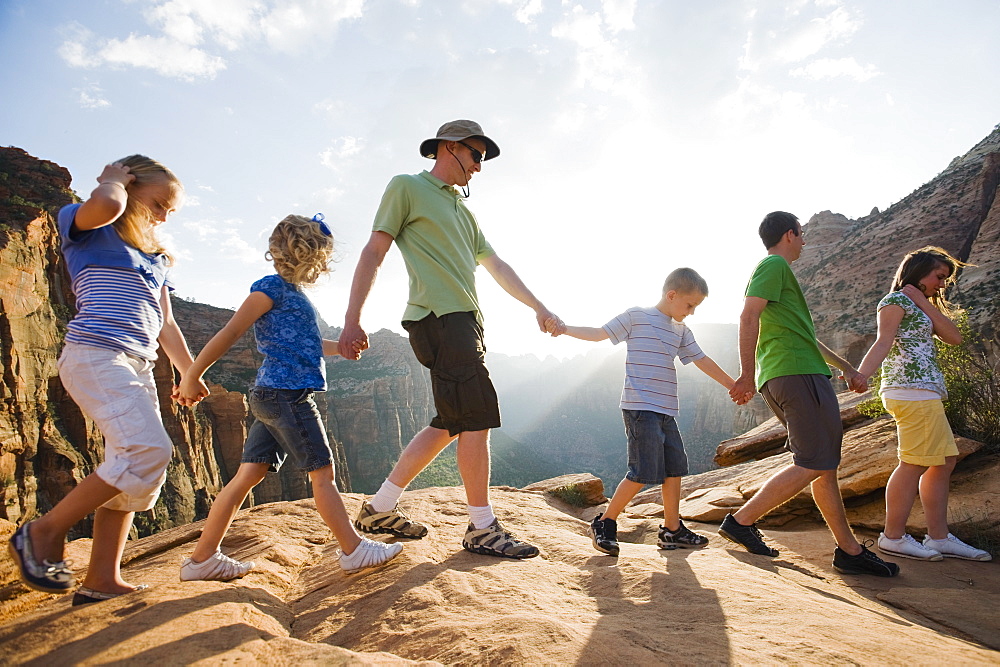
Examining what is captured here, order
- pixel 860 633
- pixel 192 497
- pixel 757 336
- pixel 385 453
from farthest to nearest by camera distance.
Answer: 1. pixel 385 453
2. pixel 192 497
3. pixel 757 336
4. pixel 860 633

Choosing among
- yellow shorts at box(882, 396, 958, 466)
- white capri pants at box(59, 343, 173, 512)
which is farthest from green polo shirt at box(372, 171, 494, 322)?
yellow shorts at box(882, 396, 958, 466)

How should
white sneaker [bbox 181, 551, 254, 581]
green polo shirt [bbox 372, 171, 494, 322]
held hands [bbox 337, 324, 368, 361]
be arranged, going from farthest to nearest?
green polo shirt [bbox 372, 171, 494, 322] → held hands [bbox 337, 324, 368, 361] → white sneaker [bbox 181, 551, 254, 581]


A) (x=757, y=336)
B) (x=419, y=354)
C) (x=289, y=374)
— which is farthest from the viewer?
(x=757, y=336)

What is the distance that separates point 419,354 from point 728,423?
90.4 m

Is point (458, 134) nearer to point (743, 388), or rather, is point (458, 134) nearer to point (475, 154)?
point (475, 154)

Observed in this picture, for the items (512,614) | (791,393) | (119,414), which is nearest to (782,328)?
(791,393)

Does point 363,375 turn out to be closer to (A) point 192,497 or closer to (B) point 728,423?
(A) point 192,497

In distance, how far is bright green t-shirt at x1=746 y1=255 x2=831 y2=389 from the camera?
12.1 feet

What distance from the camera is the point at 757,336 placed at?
3.79 meters

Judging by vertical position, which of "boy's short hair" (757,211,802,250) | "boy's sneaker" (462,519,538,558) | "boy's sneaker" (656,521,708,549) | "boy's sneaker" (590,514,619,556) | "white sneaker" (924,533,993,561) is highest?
"boy's short hair" (757,211,802,250)

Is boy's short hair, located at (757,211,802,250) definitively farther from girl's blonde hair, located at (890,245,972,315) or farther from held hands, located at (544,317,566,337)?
held hands, located at (544,317,566,337)

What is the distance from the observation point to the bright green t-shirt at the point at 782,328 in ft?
12.1

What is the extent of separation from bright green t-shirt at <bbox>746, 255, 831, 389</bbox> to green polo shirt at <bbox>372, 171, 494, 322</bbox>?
2.21 m

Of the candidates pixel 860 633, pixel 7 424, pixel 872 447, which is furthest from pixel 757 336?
pixel 7 424
